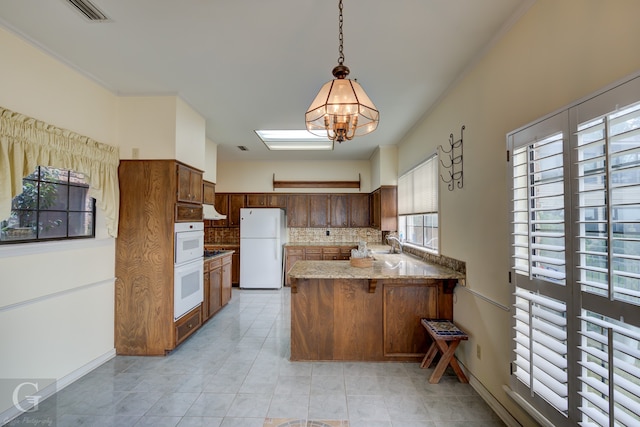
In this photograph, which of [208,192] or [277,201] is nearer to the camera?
[208,192]

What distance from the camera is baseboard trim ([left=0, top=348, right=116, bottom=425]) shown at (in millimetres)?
2016

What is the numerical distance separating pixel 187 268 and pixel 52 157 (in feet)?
5.39

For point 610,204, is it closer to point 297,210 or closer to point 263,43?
point 263,43

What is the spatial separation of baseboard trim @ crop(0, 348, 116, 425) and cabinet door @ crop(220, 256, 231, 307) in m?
1.70

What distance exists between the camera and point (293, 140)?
491 centimetres

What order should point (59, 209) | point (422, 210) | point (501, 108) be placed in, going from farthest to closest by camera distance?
point (422, 210), point (59, 209), point (501, 108)

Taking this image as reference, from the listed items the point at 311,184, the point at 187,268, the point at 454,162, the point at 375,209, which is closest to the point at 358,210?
the point at 375,209

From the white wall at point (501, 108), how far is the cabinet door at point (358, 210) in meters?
3.03

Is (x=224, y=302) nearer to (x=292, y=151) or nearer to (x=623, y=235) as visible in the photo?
(x=292, y=151)

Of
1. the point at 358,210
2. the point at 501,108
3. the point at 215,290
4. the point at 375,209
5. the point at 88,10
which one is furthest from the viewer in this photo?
the point at 358,210

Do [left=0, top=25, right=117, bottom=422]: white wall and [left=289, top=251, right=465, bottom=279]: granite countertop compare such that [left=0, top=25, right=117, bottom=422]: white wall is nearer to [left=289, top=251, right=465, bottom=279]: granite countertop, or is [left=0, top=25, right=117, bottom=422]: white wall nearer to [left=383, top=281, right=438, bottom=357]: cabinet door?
[left=289, top=251, right=465, bottom=279]: granite countertop

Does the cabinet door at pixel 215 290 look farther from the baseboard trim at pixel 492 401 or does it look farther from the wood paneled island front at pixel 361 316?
the baseboard trim at pixel 492 401

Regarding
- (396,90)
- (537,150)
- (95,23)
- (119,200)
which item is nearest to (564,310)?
(537,150)

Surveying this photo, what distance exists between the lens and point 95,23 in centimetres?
201
